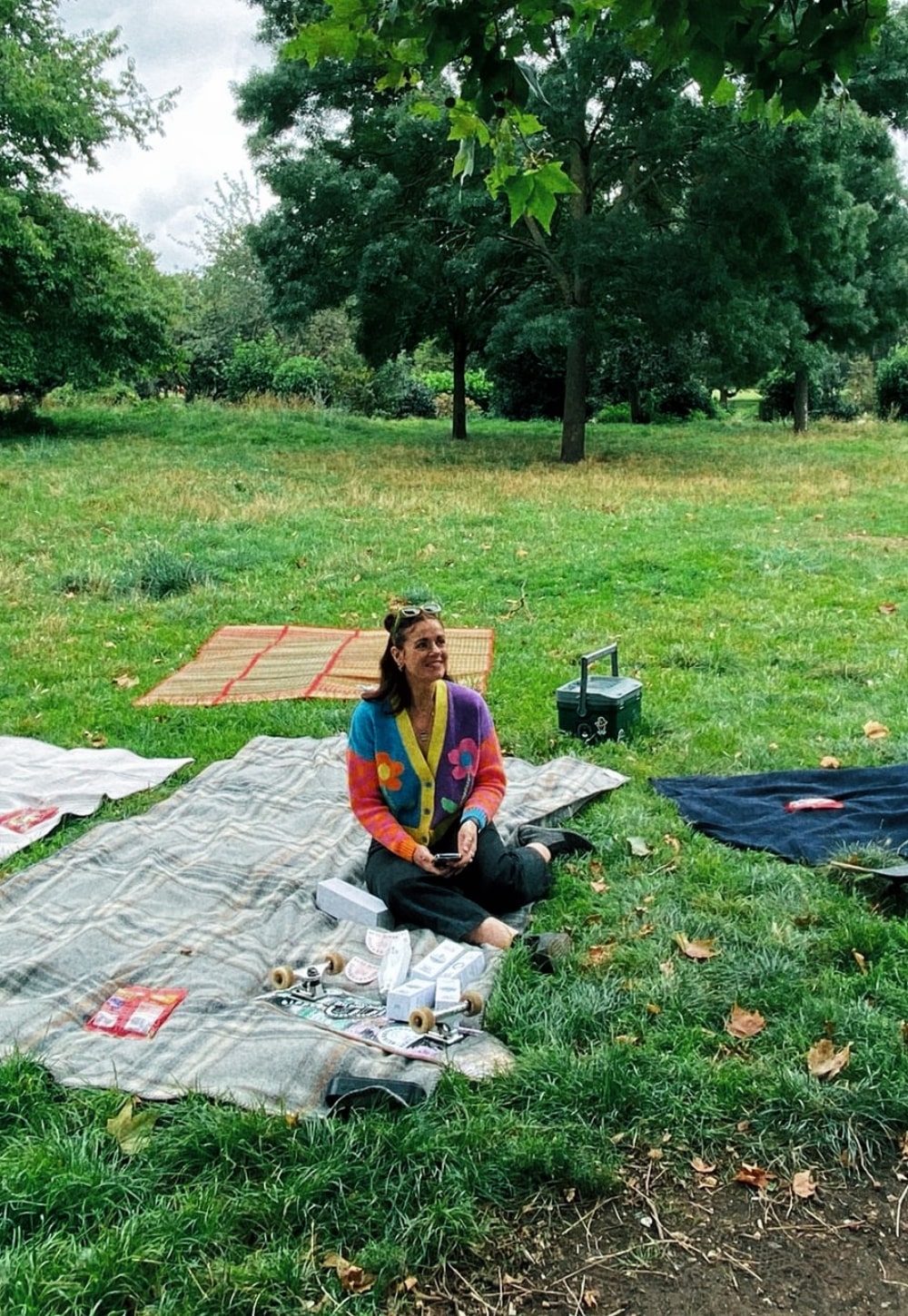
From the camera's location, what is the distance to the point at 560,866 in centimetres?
439

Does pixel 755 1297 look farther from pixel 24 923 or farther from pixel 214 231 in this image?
pixel 214 231

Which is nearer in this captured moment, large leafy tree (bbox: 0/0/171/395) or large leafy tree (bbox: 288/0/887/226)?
large leafy tree (bbox: 288/0/887/226)

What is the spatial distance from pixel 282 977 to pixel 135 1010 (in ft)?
1.50

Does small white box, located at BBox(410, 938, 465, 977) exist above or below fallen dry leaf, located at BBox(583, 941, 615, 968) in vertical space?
above

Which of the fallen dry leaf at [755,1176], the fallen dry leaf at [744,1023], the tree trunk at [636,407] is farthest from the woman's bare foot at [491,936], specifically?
the tree trunk at [636,407]

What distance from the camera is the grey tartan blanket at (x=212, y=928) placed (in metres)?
3.02

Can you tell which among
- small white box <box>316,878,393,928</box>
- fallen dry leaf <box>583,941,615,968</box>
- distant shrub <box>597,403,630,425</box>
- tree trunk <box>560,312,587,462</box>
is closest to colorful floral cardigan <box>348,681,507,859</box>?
small white box <box>316,878,393,928</box>

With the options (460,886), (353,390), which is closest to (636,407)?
(353,390)

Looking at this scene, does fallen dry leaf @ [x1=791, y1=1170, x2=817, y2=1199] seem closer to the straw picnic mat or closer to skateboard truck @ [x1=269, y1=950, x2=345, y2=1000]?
skateboard truck @ [x1=269, y1=950, x2=345, y2=1000]

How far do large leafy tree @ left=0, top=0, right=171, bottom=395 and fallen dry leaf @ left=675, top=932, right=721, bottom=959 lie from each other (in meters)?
18.7

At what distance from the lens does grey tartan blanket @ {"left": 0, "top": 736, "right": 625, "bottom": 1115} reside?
9.90 ft

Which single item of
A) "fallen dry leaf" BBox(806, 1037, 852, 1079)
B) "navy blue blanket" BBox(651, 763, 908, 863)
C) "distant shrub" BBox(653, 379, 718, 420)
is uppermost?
"distant shrub" BBox(653, 379, 718, 420)

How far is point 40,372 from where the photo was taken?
800 inches

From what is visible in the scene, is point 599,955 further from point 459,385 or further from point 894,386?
point 894,386
